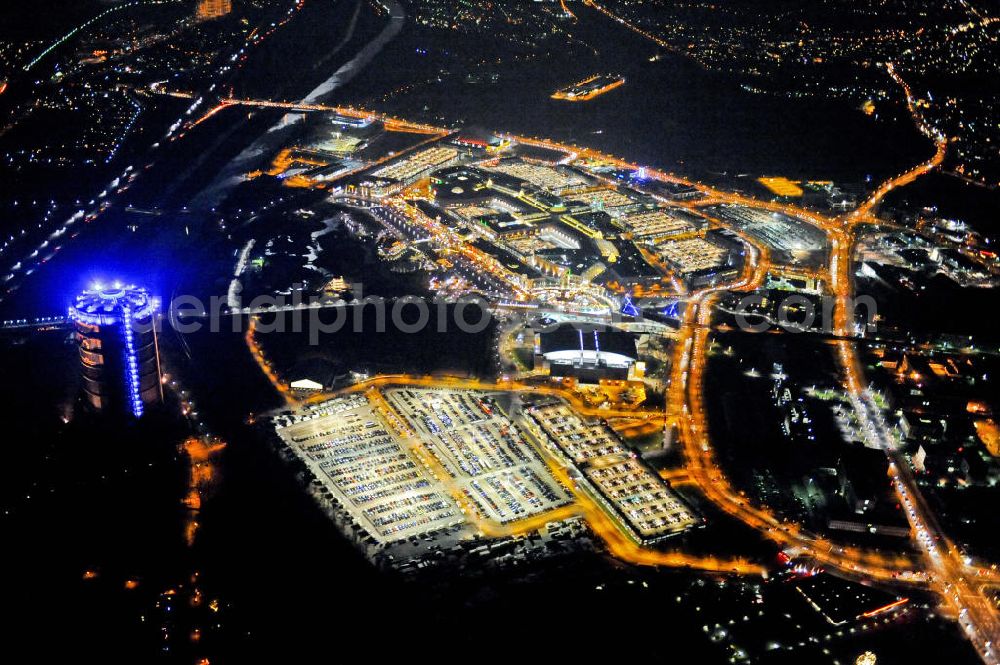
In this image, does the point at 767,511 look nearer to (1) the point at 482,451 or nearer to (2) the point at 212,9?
(1) the point at 482,451

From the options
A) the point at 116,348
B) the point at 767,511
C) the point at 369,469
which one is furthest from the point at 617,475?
the point at 116,348

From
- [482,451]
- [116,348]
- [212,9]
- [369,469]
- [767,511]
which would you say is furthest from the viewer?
[212,9]

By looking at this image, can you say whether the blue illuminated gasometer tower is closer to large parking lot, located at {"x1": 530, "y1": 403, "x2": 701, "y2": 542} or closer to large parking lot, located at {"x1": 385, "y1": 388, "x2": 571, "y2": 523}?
large parking lot, located at {"x1": 385, "y1": 388, "x2": 571, "y2": 523}

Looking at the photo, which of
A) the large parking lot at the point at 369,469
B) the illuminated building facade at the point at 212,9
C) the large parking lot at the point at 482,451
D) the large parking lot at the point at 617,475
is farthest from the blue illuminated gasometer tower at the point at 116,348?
the illuminated building facade at the point at 212,9

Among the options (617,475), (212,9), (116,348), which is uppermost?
(212,9)

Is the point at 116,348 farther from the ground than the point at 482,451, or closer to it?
farther from the ground
